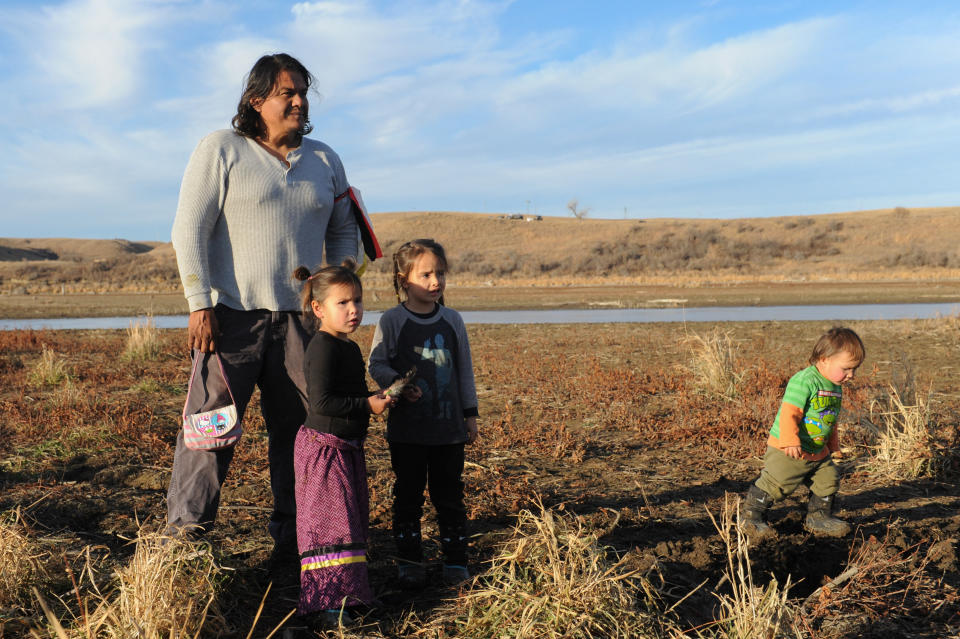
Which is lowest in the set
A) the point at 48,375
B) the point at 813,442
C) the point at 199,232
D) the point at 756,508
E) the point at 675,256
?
the point at 756,508

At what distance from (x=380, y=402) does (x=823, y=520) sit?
2.81 meters

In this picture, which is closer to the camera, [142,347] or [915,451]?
[915,451]

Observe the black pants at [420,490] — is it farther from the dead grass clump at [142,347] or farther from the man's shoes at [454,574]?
the dead grass clump at [142,347]

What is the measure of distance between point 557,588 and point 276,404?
1.61 m

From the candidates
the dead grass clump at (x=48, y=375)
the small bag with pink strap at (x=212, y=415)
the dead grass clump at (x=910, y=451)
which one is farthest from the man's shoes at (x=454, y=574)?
the dead grass clump at (x=48, y=375)

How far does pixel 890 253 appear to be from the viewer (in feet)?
160

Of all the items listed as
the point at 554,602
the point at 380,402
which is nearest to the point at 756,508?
the point at 554,602

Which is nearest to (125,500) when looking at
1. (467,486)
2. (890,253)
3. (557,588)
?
(467,486)

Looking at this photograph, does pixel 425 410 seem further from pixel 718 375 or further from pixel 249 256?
pixel 718 375

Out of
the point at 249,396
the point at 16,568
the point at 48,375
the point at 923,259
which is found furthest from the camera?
the point at 923,259

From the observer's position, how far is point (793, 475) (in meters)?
4.05

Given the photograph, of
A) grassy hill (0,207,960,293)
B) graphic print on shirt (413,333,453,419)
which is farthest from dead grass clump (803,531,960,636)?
grassy hill (0,207,960,293)

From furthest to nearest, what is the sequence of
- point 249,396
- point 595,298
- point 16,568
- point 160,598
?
point 595,298 < point 249,396 < point 16,568 < point 160,598

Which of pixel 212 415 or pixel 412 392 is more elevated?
pixel 412 392
